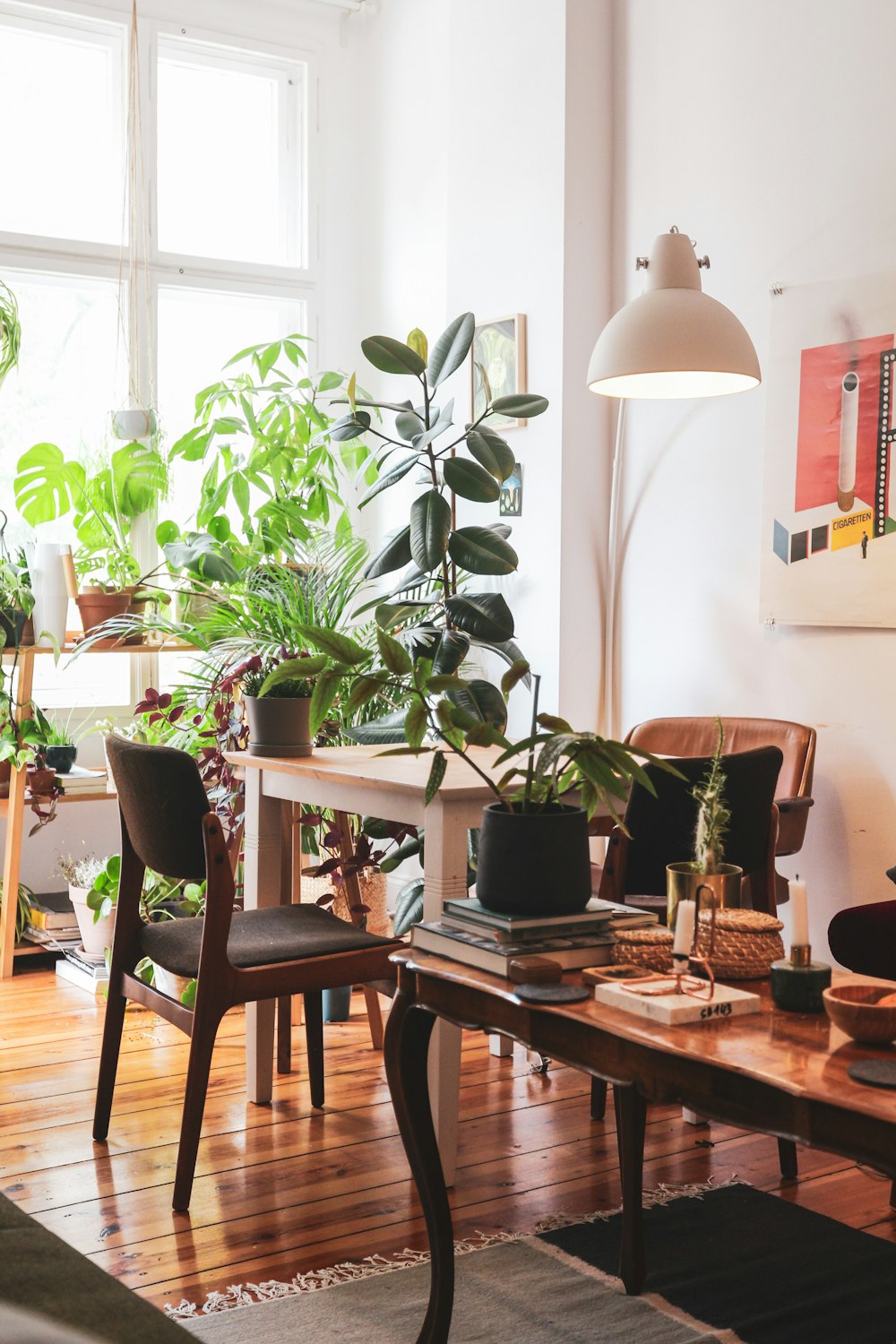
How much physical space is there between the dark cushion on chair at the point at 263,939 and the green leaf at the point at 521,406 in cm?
158

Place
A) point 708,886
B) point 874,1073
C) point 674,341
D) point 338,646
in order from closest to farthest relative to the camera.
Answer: point 874,1073
point 708,886
point 338,646
point 674,341

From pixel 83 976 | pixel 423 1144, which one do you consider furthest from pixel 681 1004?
pixel 83 976

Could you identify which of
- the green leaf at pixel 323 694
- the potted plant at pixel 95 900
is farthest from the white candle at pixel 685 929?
the potted plant at pixel 95 900

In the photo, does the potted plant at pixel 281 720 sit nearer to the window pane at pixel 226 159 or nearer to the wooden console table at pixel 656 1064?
the wooden console table at pixel 656 1064

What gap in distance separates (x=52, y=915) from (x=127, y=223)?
105 inches

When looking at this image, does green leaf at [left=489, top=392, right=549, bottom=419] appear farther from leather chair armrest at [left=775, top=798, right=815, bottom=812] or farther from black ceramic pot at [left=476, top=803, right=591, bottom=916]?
black ceramic pot at [left=476, top=803, right=591, bottom=916]

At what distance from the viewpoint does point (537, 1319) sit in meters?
2.30

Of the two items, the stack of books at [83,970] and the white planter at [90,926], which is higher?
the white planter at [90,926]

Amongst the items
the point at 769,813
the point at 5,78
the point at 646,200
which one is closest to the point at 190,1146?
the point at 769,813

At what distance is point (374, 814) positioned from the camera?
2.95 meters

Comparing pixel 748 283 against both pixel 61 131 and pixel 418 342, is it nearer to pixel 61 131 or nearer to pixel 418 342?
pixel 418 342

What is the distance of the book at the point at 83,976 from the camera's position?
173 inches

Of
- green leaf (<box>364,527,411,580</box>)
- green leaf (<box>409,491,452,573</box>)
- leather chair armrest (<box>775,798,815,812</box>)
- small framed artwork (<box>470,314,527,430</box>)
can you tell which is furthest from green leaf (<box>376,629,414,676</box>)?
small framed artwork (<box>470,314,527,430</box>)

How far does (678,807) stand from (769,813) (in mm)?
236
